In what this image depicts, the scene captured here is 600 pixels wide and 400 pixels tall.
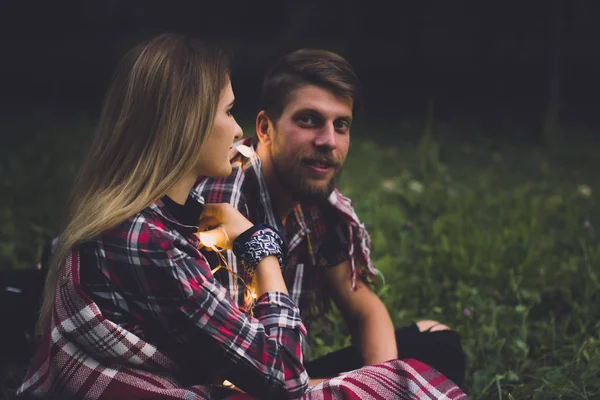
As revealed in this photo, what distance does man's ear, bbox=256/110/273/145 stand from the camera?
2430mm

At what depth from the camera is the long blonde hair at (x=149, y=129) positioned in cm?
163

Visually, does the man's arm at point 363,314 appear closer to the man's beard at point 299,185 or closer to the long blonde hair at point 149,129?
the man's beard at point 299,185

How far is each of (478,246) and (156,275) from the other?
7.57 feet

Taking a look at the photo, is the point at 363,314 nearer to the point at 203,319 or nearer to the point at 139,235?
the point at 203,319

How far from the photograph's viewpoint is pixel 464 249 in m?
3.47

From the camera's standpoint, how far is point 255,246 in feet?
5.73

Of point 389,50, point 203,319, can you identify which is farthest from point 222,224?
point 389,50

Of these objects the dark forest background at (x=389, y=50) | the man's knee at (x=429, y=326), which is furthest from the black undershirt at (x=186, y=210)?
the dark forest background at (x=389, y=50)

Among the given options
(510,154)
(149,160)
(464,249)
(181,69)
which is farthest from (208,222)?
(510,154)

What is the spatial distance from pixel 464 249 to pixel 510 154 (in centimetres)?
319

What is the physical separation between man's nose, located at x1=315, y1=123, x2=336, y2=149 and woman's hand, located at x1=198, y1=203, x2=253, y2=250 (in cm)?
55

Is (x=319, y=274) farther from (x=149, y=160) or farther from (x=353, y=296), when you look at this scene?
(x=149, y=160)

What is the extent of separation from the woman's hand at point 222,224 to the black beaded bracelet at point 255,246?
3cm

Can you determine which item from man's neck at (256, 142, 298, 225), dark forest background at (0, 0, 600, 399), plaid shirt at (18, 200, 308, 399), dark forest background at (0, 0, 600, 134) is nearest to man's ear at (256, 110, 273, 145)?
man's neck at (256, 142, 298, 225)
